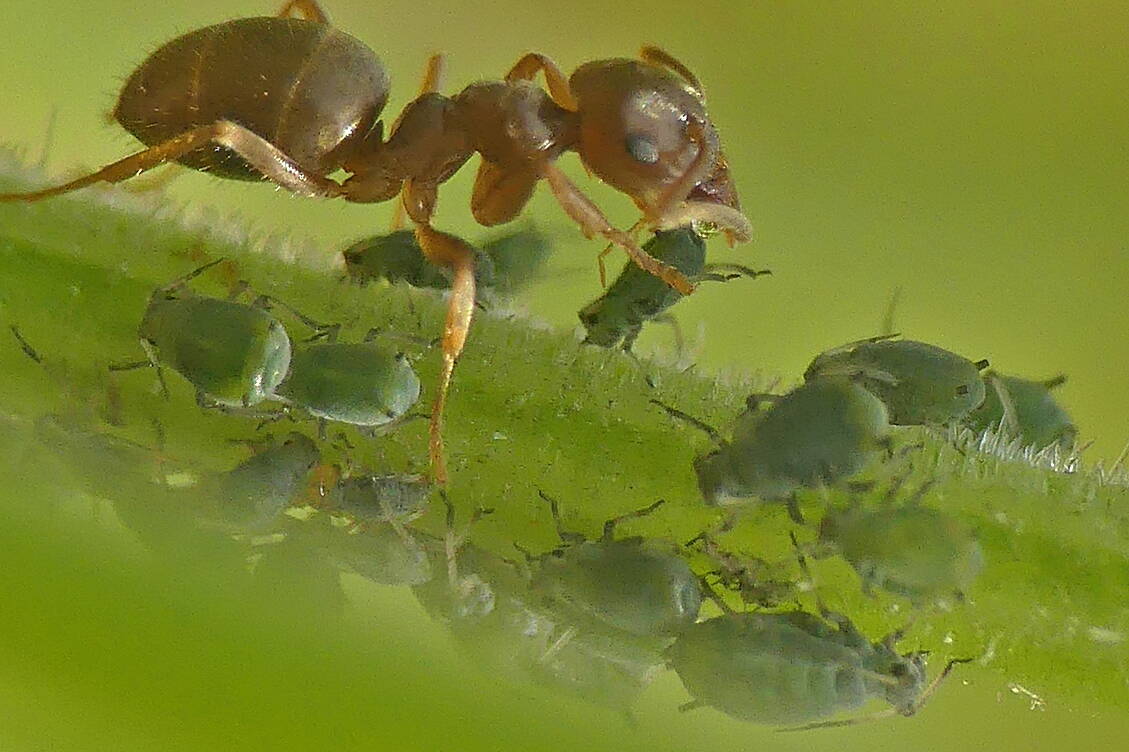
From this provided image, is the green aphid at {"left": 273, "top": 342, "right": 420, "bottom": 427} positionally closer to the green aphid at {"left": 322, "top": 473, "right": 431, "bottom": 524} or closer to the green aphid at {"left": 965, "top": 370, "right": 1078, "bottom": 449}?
the green aphid at {"left": 322, "top": 473, "right": 431, "bottom": 524}

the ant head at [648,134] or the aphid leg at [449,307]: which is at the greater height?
the ant head at [648,134]

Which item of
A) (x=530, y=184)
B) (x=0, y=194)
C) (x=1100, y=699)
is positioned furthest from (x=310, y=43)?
(x=1100, y=699)

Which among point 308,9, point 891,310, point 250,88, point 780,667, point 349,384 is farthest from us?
point 308,9

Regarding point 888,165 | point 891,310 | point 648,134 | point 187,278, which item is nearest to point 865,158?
point 888,165

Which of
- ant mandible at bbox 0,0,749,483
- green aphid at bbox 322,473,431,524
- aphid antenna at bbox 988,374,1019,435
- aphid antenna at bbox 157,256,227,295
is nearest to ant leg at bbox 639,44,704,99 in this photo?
ant mandible at bbox 0,0,749,483

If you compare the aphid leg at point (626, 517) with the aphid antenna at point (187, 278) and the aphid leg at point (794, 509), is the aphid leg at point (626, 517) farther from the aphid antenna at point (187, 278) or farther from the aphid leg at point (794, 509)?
the aphid antenna at point (187, 278)

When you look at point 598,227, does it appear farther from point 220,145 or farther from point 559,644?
point 559,644

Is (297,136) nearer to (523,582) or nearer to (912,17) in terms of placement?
(523,582)

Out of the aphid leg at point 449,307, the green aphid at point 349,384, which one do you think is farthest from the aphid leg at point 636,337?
the green aphid at point 349,384
